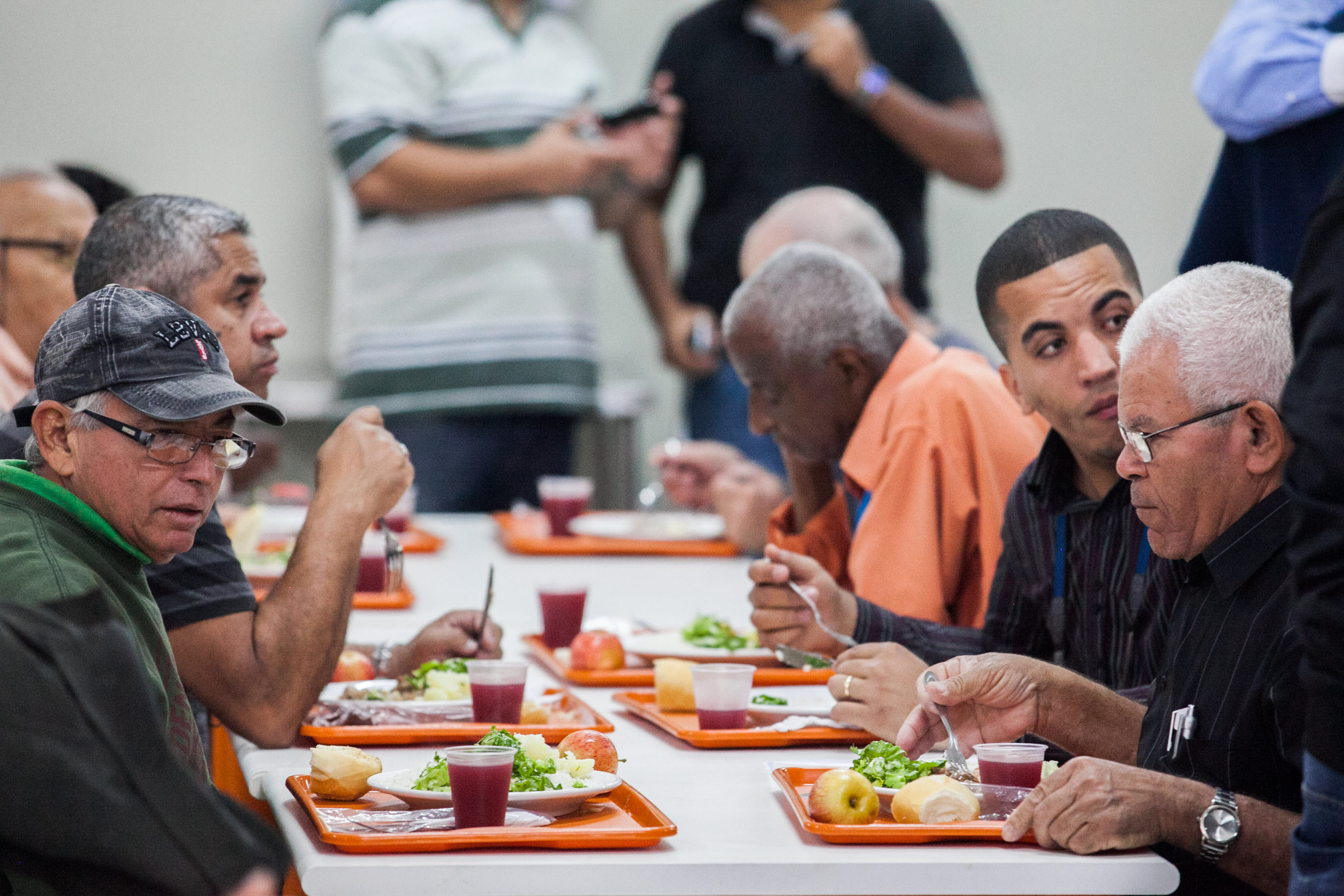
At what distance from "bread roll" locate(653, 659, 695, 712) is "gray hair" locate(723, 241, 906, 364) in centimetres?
85

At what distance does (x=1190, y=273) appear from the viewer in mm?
1816

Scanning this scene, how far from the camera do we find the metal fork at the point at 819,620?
2.38m

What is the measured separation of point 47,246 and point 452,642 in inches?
62.8

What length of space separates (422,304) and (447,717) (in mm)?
2900

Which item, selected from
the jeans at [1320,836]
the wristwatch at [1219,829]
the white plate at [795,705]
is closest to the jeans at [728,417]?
the white plate at [795,705]

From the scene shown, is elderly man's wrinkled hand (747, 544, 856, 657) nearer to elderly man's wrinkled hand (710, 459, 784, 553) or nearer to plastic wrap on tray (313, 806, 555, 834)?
plastic wrap on tray (313, 806, 555, 834)

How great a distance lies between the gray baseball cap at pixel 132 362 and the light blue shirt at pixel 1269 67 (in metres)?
1.89

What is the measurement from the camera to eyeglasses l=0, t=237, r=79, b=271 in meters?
3.43

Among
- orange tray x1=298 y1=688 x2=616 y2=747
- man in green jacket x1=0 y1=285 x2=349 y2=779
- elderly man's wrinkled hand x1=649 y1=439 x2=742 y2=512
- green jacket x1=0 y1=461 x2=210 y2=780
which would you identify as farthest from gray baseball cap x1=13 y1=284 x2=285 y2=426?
elderly man's wrinkled hand x1=649 y1=439 x2=742 y2=512

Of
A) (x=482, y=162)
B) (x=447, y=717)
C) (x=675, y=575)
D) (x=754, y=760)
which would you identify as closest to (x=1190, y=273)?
(x=754, y=760)

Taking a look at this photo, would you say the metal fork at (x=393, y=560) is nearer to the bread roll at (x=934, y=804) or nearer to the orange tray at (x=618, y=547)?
the bread roll at (x=934, y=804)

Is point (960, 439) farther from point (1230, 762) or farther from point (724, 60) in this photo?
point (724, 60)

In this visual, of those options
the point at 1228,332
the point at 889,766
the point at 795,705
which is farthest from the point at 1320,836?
the point at 795,705

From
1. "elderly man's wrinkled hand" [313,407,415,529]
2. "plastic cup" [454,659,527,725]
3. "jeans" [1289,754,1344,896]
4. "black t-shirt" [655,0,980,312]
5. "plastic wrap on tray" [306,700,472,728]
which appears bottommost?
"plastic wrap on tray" [306,700,472,728]
